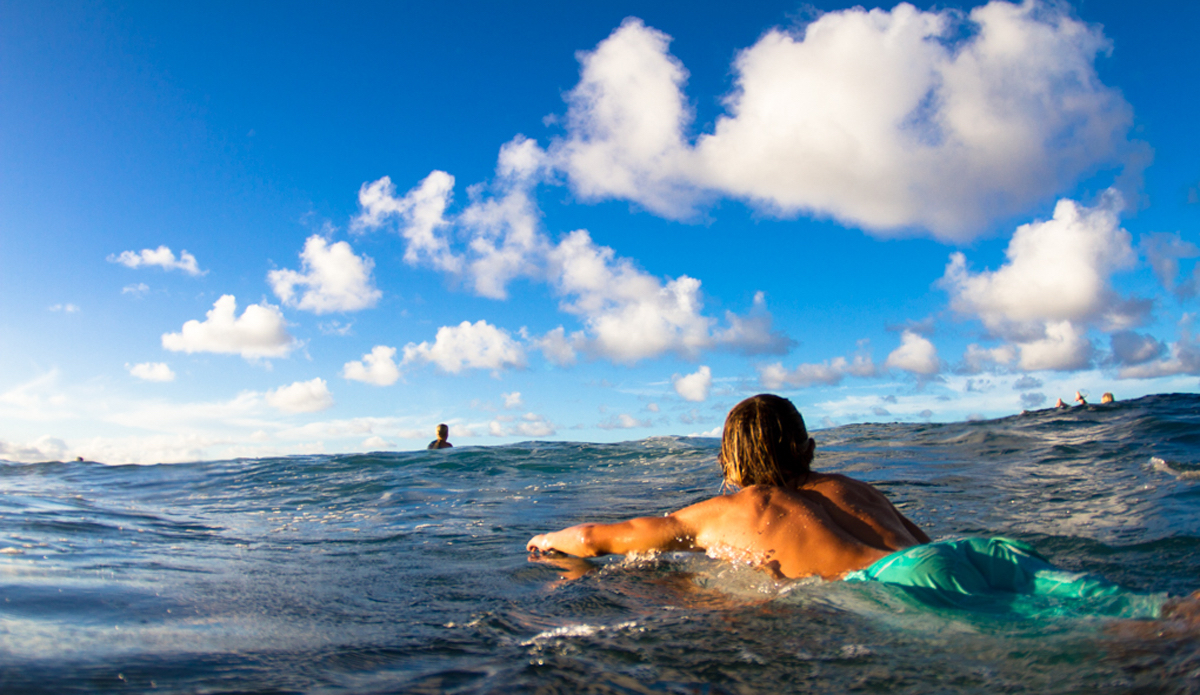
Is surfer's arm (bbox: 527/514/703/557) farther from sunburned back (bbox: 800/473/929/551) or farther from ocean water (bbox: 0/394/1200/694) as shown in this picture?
sunburned back (bbox: 800/473/929/551)

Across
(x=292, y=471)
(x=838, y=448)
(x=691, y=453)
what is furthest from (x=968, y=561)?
(x=292, y=471)

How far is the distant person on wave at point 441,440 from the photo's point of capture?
20.6 meters

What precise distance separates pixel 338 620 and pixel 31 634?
4.84ft

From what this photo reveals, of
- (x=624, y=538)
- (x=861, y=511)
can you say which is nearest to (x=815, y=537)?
(x=861, y=511)

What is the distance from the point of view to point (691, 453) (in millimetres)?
17734

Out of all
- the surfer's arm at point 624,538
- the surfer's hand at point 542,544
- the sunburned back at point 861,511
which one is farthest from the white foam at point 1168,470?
the surfer's hand at point 542,544

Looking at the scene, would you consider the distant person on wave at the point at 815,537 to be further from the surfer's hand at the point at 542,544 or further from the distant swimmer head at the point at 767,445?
the surfer's hand at the point at 542,544

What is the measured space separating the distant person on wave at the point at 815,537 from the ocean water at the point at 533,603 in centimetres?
16

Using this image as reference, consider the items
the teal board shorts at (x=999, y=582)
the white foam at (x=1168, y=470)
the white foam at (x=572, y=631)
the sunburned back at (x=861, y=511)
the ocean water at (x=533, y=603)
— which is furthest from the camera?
the white foam at (x=1168, y=470)

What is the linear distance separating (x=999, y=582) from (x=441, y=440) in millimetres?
18833

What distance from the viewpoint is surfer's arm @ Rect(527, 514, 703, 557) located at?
4531 mm

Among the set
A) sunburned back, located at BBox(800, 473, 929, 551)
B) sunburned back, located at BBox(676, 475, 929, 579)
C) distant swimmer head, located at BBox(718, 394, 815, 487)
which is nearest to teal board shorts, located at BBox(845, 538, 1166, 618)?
sunburned back, located at BBox(676, 475, 929, 579)

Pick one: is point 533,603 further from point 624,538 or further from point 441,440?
point 441,440

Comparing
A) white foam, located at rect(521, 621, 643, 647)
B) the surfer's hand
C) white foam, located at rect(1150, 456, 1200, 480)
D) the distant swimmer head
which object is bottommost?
white foam, located at rect(1150, 456, 1200, 480)
